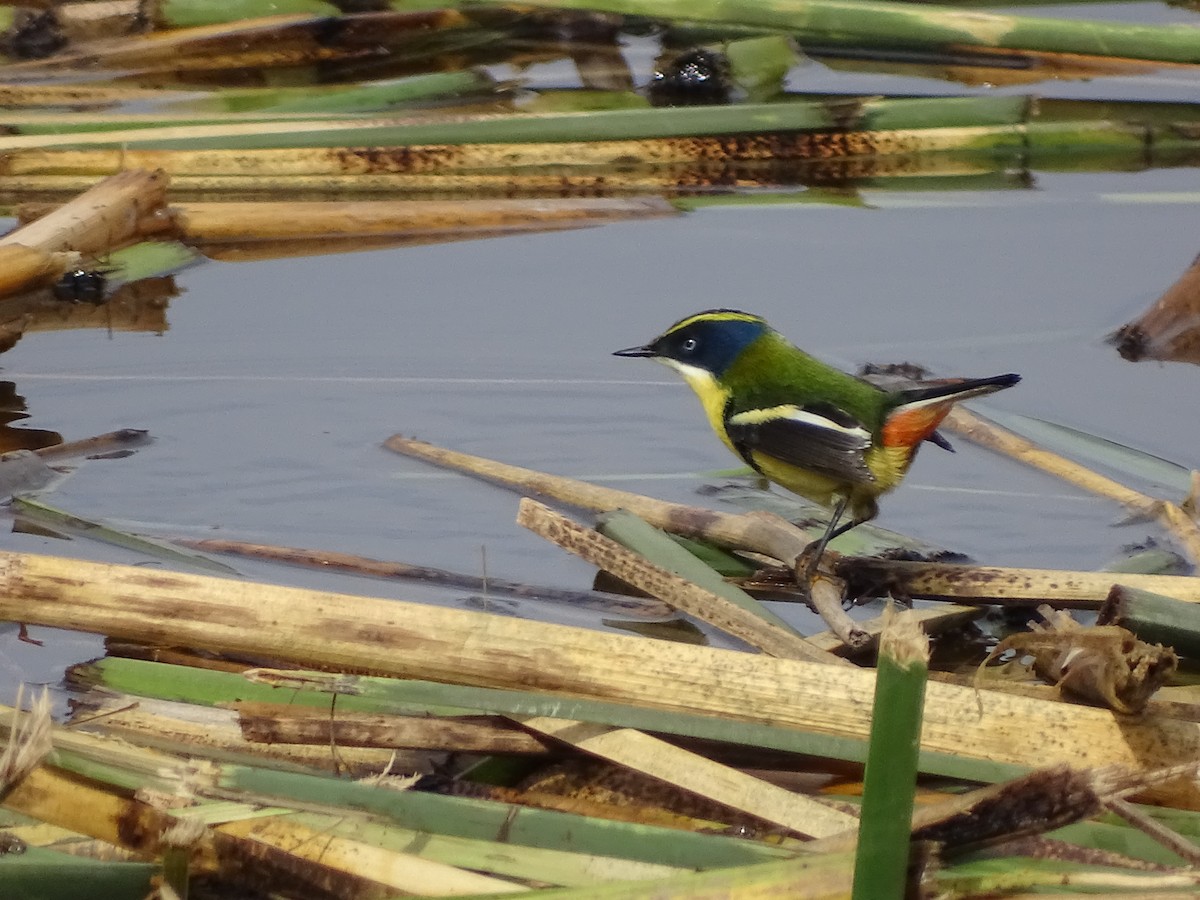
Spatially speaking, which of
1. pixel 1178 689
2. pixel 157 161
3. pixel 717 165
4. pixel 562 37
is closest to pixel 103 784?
pixel 1178 689

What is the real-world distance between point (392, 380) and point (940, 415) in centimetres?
197

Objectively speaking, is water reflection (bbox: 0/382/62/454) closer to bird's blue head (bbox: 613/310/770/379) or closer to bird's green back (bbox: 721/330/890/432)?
bird's blue head (bbox: 613/310/770/379)

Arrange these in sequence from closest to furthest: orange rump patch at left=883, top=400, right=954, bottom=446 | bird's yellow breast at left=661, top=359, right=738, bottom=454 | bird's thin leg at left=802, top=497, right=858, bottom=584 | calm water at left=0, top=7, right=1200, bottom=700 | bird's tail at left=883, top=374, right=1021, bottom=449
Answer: bird's thin leg at left=802, top=497, right=858, bottom=584 < bird's tail at left=883, top=374, right=1021, bottom=449 < orange rump patch at left=883, top=400, right=954, bottom=446 < calm water at left=0, top=7, right=1200, bottom=700 < bird's yellow breast at left=661, top=359, right=738, bottom=454

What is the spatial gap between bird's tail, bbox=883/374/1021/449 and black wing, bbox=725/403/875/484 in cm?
8

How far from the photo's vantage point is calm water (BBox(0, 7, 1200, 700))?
439 cm

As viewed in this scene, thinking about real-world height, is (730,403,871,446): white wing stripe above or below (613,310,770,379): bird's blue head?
below

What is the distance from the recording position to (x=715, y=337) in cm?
482

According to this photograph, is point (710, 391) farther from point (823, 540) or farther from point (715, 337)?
point (823, 540)

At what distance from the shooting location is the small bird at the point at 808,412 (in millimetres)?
4238

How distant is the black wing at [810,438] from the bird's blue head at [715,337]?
312mm

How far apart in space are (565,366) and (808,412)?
130 centimetres

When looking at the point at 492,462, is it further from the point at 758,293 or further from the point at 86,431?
the point at 758,293

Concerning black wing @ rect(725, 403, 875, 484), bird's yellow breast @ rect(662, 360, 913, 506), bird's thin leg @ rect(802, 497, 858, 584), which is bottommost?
bird's thin leg @ rect(802, 497, 858, 584)

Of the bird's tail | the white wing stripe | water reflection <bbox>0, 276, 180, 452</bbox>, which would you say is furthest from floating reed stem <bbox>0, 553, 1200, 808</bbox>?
water reflection <bbox>0, 276, 180, 452</bbox>
